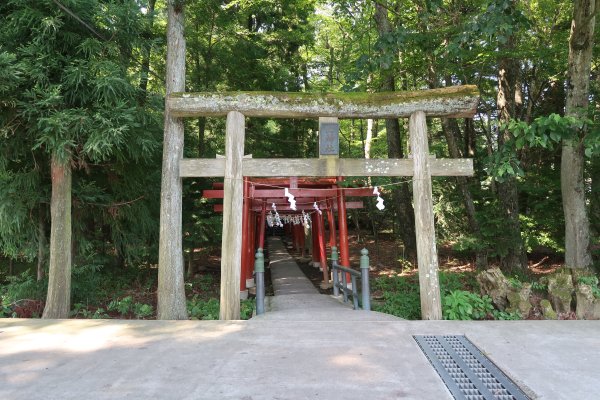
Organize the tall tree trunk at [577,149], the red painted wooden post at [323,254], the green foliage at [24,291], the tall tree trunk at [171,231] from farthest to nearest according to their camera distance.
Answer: the red painted wooden post at [323,254] → the green foliage at [24,291] → the tall tree trunk at [577,149] → the tall tree trunk at [171,231]

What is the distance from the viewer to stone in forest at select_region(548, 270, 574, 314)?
237 inches

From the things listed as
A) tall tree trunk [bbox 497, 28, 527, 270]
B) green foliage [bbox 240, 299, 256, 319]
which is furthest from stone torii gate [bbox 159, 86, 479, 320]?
tall tree trunk [bbox 497, 28, 527, 270]

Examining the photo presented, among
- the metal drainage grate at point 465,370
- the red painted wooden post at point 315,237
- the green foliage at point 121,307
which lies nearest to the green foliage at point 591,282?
the metal drainage grate at point 465,370

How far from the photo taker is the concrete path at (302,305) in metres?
5.89

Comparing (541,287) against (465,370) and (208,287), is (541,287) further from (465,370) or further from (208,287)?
(208,287)

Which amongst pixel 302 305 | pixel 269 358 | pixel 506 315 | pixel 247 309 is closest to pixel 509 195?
pixel 506 315

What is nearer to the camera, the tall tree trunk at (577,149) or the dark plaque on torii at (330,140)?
the dark plaque on torii at (330,140)

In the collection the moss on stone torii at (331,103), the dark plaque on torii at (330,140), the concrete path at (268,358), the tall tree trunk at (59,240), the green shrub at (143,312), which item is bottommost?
the green shrub at (143,312)

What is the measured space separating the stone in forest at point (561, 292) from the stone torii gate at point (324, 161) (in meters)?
2.05

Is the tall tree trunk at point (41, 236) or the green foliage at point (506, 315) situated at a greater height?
the tall tree trunk at point (41, 236)

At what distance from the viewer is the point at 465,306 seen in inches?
233

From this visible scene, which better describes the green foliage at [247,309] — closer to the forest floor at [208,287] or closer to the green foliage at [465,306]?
the forest floor at [208,287]

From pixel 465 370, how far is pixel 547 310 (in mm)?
3468

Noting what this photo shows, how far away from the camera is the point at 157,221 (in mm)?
9906
